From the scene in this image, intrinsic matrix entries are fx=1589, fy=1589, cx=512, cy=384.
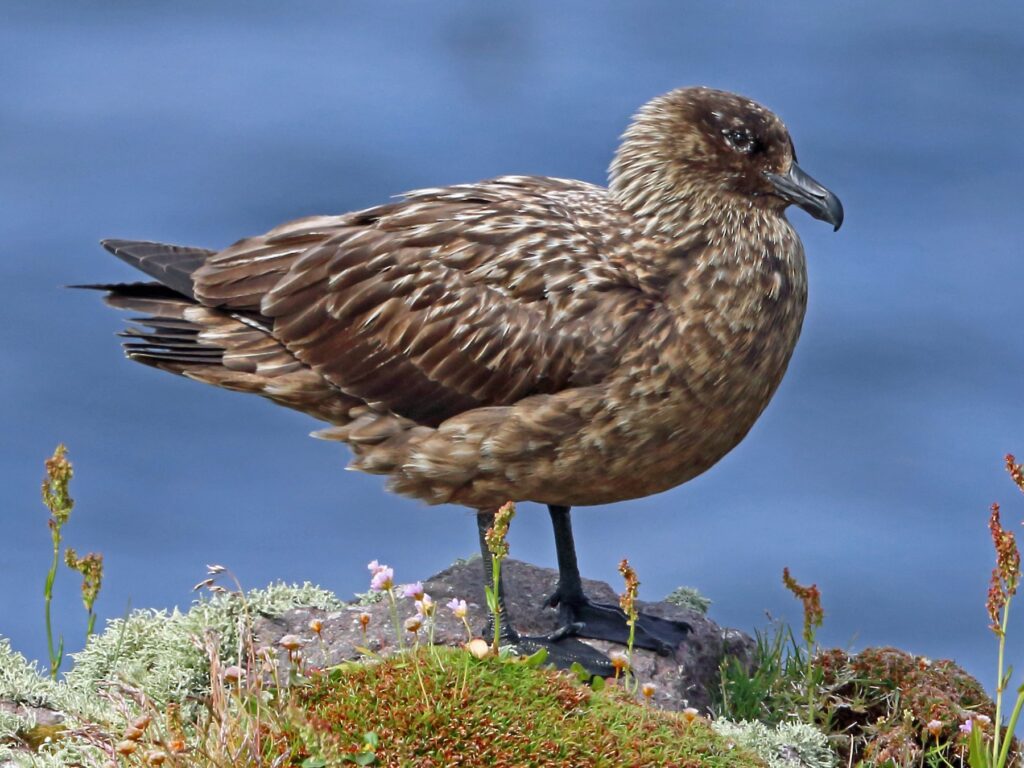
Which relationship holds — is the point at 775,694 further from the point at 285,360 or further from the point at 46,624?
the point at 46,624

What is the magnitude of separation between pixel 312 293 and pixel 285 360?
0.32 m

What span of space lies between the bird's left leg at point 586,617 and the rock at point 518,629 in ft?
0.14

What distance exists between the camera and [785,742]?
602cm

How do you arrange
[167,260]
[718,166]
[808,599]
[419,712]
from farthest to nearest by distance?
[167,260] < [718,166] < [808,599] < [419,712]

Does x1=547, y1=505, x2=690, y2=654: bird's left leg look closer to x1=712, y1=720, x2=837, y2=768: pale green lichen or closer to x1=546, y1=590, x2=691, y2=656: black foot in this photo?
x1=546, y1=590, x2=691, y2=656: black foot

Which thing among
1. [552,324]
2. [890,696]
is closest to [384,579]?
[552,324]

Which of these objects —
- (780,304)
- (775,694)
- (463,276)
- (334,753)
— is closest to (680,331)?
(780,304)

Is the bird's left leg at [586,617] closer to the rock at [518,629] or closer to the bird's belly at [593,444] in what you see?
the rock at [518,629]

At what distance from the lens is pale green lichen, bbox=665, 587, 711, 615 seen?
7.52m

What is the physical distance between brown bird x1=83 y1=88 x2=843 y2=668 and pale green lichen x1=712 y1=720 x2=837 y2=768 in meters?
0.82

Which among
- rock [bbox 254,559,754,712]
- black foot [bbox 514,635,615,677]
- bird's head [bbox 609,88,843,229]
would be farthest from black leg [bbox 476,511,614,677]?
bird's head [bbox 609,88,843,229]

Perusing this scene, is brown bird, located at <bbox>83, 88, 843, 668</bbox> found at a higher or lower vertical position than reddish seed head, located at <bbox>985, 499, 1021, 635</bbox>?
higher

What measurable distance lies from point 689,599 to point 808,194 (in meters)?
2.05

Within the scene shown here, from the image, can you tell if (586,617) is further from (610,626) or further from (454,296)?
(454,296)
